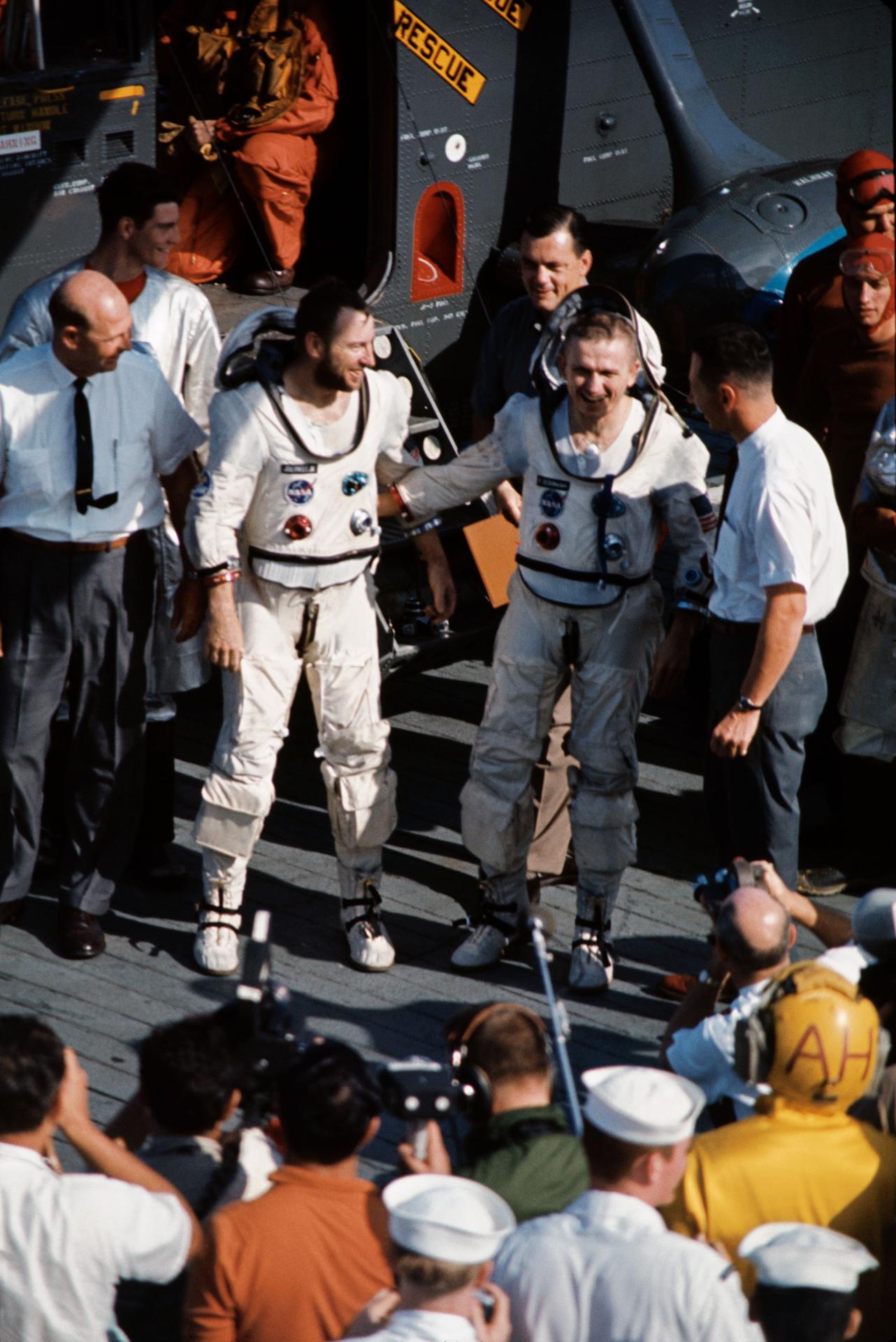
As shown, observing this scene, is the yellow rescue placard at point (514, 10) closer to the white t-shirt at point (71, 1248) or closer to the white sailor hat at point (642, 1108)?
the white sailor hat at point (642, 1108)

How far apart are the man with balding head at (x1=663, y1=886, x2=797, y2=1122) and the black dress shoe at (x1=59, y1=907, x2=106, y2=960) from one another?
2225 millimetres

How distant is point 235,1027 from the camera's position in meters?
3.32

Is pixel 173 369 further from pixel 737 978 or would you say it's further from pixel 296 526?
pixel 737 978

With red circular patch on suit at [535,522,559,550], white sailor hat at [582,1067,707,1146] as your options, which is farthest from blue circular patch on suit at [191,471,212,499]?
white sailor hat at [582,1067,707,1146]

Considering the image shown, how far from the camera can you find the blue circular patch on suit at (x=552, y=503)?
5082 millimetres

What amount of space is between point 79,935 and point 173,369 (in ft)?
6.14

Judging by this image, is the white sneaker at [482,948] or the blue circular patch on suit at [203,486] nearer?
the blue circular patch on suit at [203,486]

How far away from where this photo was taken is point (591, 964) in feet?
17.3

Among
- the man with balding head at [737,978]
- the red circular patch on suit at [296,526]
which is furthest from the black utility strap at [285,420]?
the man with balding head at [737,978]

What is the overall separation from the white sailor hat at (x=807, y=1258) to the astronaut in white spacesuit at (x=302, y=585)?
268 centimetres

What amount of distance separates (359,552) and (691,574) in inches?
39.5

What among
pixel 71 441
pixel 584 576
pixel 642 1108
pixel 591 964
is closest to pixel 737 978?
pixel 642 1108

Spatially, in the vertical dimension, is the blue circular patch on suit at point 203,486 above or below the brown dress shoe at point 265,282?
above

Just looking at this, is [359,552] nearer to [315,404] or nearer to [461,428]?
[315,404]
